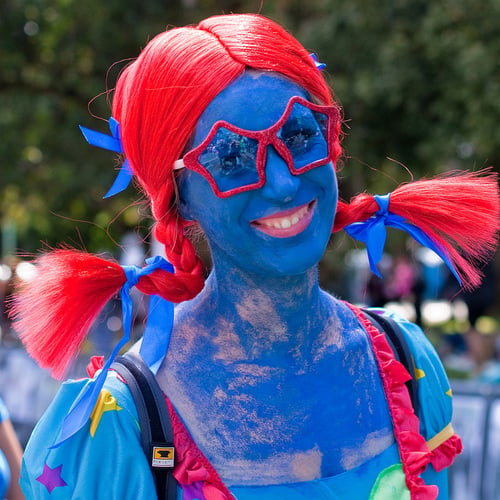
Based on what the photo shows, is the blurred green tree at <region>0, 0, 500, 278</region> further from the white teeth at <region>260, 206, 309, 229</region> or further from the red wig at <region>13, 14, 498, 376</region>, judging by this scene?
the white teeth at <region>260, 206, 309, 229</region>

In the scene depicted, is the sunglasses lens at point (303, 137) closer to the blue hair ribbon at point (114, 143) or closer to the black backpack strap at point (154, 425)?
the blue hair ribbon at point (114, 143)

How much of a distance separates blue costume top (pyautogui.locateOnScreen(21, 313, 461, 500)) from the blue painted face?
0.35 meters

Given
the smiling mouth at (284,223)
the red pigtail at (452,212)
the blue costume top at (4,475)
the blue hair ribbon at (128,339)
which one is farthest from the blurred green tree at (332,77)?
the smiling mouth at (284,223)

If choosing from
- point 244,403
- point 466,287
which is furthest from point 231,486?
point 466,287

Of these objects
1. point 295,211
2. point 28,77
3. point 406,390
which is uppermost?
point 295,211

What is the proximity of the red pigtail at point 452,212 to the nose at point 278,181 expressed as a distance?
1.04ft

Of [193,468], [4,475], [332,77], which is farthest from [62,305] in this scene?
[332,77]

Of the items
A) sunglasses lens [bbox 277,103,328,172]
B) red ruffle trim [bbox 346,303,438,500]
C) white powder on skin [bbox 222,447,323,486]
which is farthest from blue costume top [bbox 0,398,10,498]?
sunglasses lens [bbox 277,103,328,172]

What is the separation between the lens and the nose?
139 cm

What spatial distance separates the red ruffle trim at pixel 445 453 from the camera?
1.65 metres

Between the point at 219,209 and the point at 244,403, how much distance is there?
15.1 inches

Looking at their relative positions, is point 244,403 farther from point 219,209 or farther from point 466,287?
point 466,287

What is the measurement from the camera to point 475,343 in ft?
26.0

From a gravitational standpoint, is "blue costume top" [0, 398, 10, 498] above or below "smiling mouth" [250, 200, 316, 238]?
below
